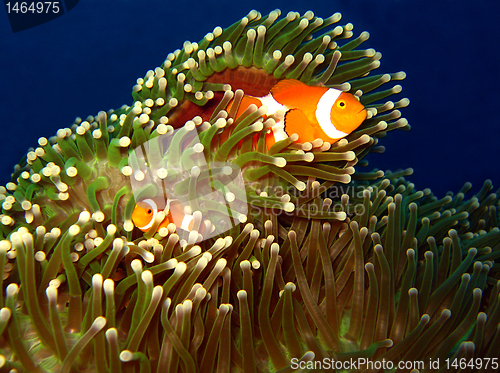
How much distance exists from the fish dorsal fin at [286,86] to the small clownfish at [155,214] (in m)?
0.57

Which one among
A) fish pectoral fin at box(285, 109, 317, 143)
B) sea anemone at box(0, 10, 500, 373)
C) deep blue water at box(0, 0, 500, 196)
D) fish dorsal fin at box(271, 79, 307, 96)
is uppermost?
deep blue water at box(0, 0, 500, 196)

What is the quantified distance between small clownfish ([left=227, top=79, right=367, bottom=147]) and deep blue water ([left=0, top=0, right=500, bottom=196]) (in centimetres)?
394

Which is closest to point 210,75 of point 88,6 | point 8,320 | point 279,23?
point 279,23

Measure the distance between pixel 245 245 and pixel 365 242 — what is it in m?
0.42

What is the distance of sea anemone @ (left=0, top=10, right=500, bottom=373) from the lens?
2.82 ft

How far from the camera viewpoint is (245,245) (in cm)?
110

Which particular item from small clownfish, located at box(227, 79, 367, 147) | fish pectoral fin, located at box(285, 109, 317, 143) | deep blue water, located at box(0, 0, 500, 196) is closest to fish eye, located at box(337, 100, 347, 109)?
small clownfish, located at box(227, 79, 367, 147)

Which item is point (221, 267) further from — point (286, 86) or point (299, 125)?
point (286, 86)

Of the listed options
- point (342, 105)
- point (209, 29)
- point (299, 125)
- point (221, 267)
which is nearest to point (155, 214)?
point (221, 267)

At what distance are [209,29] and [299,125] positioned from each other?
4.28m

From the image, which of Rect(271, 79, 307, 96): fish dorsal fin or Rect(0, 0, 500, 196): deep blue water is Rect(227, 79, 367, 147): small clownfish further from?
Rect(0, 0, 500, 196): deep blue water

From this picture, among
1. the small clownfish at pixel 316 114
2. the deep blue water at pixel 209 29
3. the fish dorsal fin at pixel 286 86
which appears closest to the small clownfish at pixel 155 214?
the small clownfish at pixel 316 114

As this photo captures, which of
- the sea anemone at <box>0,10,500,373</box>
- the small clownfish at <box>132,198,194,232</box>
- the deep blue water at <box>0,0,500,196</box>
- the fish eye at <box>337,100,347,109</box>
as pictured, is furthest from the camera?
the deep blue water at <box>0,0,500,196</box>

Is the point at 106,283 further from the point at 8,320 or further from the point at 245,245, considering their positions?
the point at 245,245
